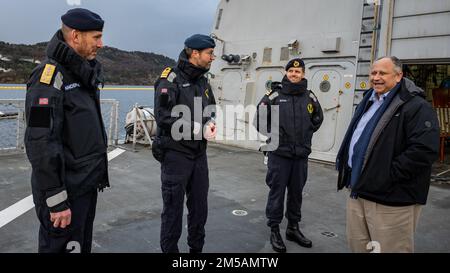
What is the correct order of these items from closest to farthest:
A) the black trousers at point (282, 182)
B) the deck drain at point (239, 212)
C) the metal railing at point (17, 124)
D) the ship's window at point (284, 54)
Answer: the black trousers at point (282, 182) → the deck drain at point (239, 212) → the metal railing at point (17, 124) → the ship's window at point (284, 54)

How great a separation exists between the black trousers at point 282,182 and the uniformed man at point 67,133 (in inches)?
68.0

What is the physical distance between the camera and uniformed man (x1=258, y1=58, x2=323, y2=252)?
Answer: 339cm

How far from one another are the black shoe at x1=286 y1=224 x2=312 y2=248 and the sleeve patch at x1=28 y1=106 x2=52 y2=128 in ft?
8.27

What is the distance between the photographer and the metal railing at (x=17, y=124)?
6.65 meters

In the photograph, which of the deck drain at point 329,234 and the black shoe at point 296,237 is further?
the deck drain at point 329,234

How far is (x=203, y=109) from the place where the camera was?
115 inches

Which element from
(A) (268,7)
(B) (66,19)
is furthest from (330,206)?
(A) (268,7)

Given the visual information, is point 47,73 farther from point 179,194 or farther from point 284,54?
point 284,54

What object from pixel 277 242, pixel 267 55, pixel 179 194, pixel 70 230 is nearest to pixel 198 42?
pixel 179 194

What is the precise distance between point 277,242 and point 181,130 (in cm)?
144

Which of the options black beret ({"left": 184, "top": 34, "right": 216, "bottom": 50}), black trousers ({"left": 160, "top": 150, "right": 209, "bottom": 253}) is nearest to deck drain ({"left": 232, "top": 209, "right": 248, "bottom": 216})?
black trousers ({"left": 160, "top": 150, "right": 209, "bottom": 253})

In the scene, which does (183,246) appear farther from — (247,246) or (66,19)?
(66,19)

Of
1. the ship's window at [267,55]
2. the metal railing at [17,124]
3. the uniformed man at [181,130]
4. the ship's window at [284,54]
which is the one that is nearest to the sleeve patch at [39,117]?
the uniformed man at [181,130]

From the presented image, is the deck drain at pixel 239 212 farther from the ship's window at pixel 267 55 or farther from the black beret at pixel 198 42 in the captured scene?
the ship's window at pixel 267 55
